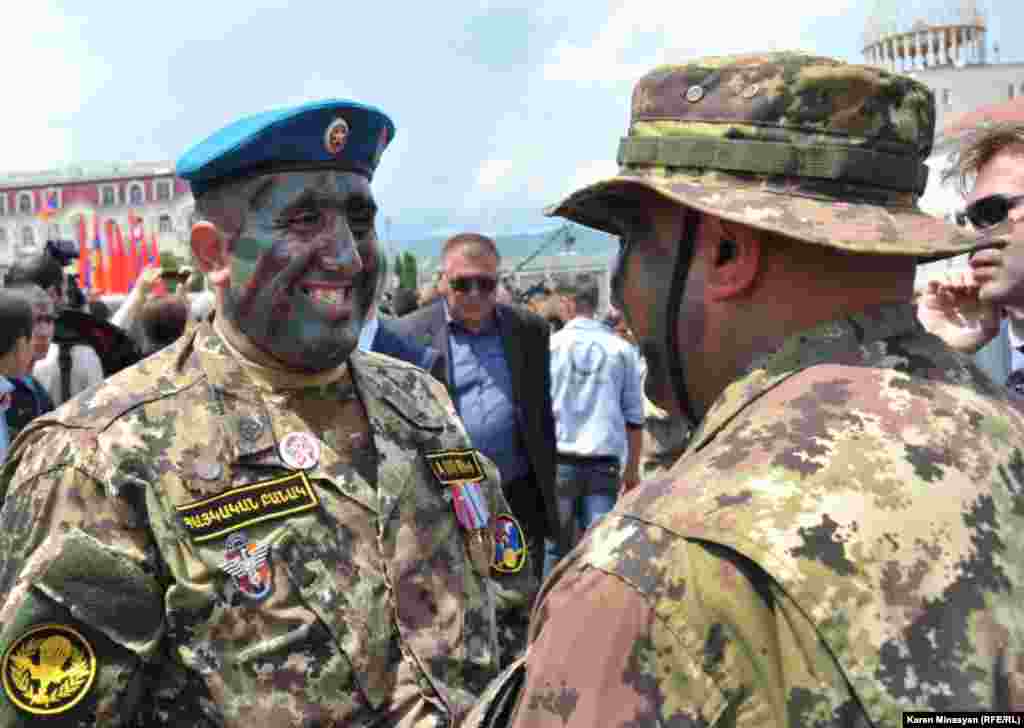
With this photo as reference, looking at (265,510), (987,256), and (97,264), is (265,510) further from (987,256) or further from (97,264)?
(97,264)

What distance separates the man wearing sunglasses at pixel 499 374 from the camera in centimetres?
582

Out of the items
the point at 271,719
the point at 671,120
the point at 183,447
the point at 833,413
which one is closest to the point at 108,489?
the point at 183,447

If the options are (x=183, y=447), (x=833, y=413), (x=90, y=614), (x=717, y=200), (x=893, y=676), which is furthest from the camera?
(x=183, y=447)

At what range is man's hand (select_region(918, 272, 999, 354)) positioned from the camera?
381 centimetres

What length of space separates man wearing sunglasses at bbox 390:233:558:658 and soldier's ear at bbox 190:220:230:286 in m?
2.79

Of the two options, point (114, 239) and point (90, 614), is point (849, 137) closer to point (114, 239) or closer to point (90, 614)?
point (90, 614)

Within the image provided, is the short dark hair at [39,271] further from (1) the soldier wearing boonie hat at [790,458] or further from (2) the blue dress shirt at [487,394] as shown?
(1) the soldier wearing boonie hat at [790,458]

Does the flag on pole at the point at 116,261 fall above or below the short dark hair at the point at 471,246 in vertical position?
below

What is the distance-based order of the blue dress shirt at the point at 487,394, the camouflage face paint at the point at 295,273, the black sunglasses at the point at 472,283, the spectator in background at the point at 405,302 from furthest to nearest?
the spectator in background at the point at 405,302, the black sunglasses at the point at 472,283, the blue dress shirt at the point at 487,394, the camouflage face paint at the point at 295,273

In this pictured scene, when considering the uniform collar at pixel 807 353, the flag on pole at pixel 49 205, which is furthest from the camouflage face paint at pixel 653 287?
the flag on pole at pixel 49 205

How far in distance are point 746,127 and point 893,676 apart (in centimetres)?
82

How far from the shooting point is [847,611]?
4.53ft

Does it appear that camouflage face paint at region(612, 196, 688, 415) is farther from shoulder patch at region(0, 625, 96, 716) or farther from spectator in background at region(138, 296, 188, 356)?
spectator in background at region(138, 296, 188, 356)

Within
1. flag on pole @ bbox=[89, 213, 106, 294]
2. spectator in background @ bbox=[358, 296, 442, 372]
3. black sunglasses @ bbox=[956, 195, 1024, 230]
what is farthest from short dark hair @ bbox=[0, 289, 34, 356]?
flag on pole @ bbox=[89, 213, 106, 294]
